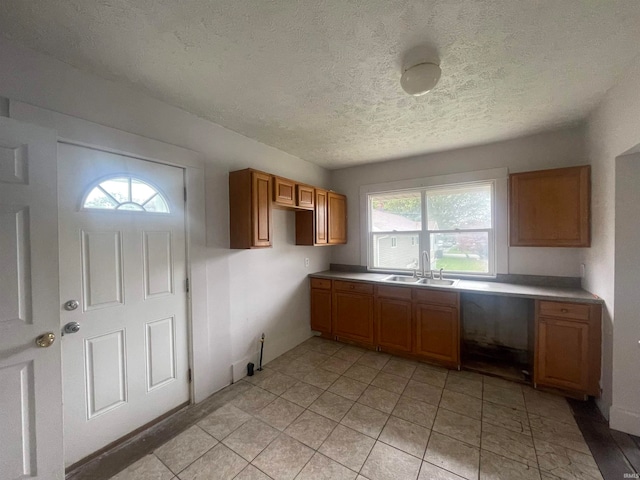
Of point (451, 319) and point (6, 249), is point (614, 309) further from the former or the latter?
point (6, 249)

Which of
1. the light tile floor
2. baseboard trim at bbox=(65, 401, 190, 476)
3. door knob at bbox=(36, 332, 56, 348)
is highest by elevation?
door knob at bbox=(36, 332, 56, 348)

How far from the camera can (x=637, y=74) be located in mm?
1540

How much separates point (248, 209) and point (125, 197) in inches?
36.9

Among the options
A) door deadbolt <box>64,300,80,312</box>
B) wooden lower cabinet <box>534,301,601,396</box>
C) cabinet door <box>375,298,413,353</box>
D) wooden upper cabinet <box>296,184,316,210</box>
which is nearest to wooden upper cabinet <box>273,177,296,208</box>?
wooden upper cabinet <box>296,184,316,210</box>

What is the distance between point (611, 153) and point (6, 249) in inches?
154

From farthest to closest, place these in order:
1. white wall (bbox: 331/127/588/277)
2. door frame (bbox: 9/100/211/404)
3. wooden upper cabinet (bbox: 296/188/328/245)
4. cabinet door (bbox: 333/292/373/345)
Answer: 1. wooden upper cabinet (bbox: 296/188/328/245)
2. cabinet door (bbox: 333/292/373/345)
3. white wall (bbox: 331/127/588/277)
4. door frame (bbox: 9/100/211/404)

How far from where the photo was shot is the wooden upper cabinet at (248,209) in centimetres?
239

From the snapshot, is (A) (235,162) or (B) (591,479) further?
(A) (235,162)

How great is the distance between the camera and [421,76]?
4.96 ft

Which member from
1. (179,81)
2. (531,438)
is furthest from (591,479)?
(179,81)

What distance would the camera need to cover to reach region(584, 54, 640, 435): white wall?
5.66 feet

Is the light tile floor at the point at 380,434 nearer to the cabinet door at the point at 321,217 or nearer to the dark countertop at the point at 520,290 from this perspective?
the dark countertop at the point at 520,290

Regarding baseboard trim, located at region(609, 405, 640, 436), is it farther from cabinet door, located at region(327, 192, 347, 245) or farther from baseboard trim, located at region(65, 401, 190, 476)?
baseboard trim, located at region(65, 401, 190, 476)

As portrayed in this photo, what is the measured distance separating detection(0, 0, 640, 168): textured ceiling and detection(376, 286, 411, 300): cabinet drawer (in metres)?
1.83
